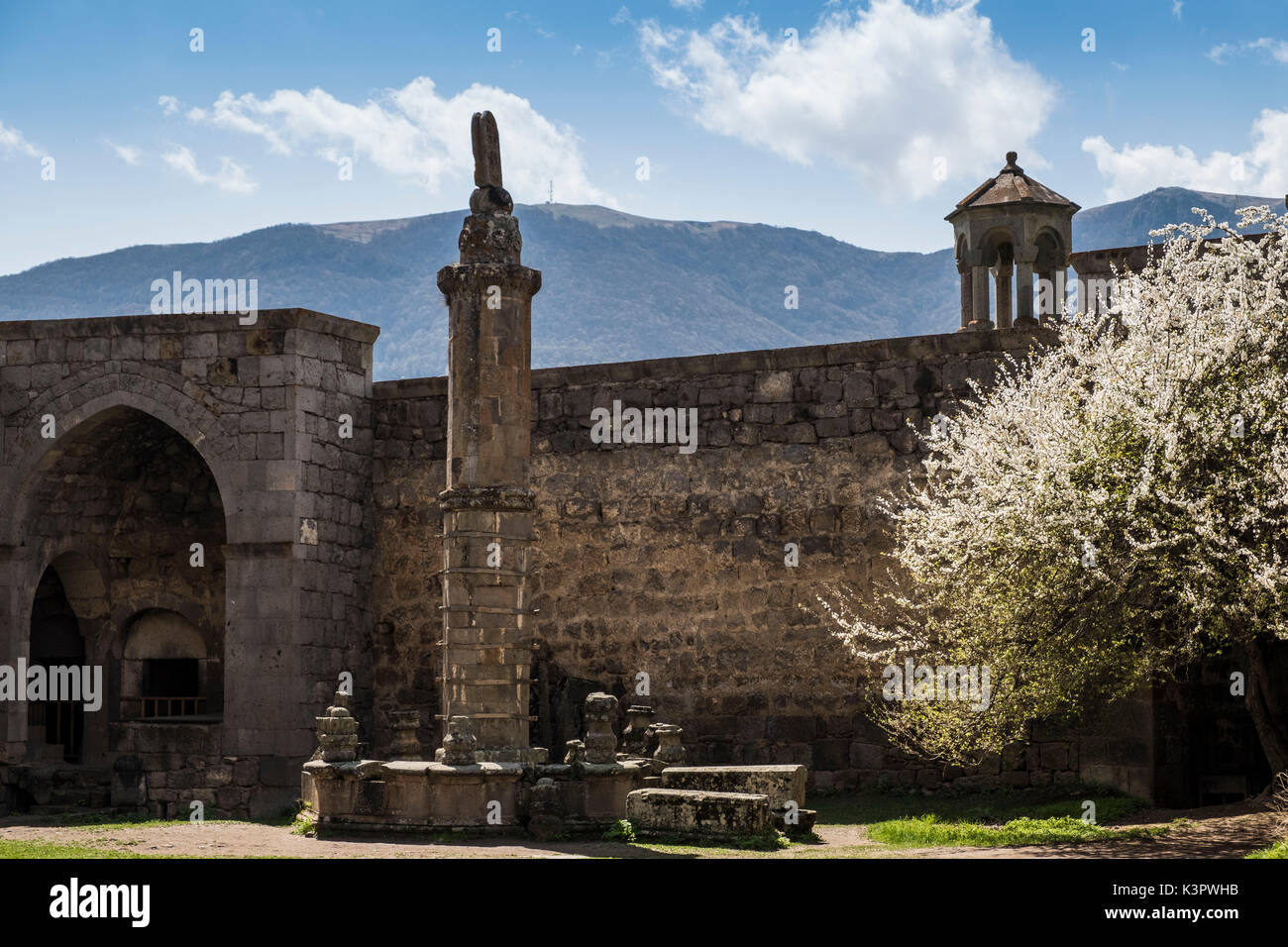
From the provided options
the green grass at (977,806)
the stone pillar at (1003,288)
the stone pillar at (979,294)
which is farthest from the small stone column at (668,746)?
the stone pillar at (1003,288)

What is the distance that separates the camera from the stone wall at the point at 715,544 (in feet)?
56.1

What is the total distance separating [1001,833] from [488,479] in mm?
4904

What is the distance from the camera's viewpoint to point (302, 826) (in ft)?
46.5

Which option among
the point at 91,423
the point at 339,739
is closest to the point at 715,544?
the point at 339,739

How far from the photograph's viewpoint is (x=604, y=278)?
17938 cm

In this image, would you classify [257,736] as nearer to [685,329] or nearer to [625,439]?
[625,439]

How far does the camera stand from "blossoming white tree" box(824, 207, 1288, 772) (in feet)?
40.1

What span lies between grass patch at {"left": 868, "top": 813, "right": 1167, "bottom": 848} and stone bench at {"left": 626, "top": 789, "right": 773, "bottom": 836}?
106 centimetres

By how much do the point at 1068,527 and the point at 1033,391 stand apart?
1935 millimetres

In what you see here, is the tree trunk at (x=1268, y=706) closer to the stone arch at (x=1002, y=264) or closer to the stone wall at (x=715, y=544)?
the stone wall at (x=715, y=544)

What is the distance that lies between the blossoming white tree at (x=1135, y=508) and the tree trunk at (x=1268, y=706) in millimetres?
18

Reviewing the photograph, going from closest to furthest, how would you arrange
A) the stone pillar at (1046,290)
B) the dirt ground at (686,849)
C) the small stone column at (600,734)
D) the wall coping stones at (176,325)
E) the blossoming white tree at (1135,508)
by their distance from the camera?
the dirt ground at (686,849) → the blossoming white tree at (1135,508) → the small stone column at (600,734) → the wall coping stones at (176,325) → the stone pillar at (1046,290)

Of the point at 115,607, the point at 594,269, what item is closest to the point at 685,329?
the point at 594,269

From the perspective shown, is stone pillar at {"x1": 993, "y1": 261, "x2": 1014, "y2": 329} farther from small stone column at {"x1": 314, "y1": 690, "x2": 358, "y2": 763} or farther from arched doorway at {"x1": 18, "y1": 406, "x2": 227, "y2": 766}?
small stone column at {"x1": 314, "y1": 690, "x2": 358, "y2": 763}
